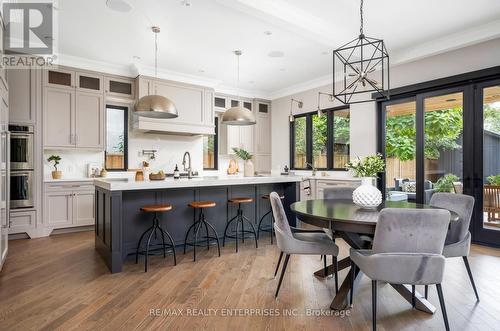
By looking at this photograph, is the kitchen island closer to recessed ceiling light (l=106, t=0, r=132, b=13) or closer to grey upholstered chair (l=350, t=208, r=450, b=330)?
recessed ceiling light (l=106, t=0, r=132, b=13)

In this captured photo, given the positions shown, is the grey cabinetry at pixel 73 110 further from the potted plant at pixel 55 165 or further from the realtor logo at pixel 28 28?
the realtor logo at pixel 28 28

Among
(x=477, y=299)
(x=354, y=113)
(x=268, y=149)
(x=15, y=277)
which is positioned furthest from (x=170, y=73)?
(x=477, y=299)

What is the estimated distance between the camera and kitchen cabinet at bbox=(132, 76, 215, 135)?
5.44 metres

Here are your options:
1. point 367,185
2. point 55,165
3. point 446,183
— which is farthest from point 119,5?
point 446,183

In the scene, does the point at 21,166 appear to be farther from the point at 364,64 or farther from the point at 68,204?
the point at 364,64

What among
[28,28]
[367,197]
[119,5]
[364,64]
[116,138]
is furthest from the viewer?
[116,138]

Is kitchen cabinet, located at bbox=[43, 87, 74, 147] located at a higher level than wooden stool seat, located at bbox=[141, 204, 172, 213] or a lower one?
higher

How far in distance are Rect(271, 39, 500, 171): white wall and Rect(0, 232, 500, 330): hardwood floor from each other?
2.57m

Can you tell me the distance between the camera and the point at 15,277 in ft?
9.77

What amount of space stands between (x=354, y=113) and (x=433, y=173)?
5.88ft

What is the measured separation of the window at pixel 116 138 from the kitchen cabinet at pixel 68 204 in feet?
2.40

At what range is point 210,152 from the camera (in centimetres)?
698

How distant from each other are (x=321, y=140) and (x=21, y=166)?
5.58 m

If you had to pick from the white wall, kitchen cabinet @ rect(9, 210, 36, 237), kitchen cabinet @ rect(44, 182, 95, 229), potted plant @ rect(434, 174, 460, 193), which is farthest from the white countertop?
potted plant @ rect(434, 174, 460, 193)
